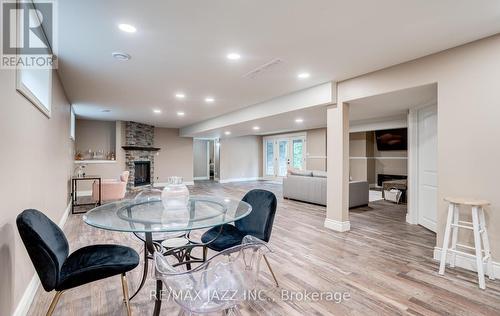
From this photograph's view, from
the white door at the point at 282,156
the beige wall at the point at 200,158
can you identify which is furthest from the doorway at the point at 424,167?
the beige wall at the point at 200,158

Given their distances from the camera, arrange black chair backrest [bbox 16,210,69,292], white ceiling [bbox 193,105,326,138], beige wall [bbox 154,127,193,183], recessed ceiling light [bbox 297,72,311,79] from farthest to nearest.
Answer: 1. beige wall [bbox 154,127,193,183]
2. white ceiling [bbox 193,105,326,138]
3. recessed ceiling light [bbox 297,72,311,79]
4. black chair backrest [bbox 16,210,69,292]

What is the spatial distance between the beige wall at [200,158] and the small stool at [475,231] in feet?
34.4

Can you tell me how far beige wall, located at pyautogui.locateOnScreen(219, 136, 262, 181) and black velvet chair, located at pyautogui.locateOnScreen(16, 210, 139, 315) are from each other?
8.96 m

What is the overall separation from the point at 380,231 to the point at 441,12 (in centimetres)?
313

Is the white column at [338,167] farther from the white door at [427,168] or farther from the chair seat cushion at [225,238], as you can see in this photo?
the chair seat cushion at [225,238]

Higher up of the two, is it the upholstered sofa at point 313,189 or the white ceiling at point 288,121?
the white ceiling at point 288,121

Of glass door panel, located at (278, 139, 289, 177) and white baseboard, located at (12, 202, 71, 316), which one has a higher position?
glass door panel, located at (278, 139, 289, 177)

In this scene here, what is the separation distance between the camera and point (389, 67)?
10.4 ft

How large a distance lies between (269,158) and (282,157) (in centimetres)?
91

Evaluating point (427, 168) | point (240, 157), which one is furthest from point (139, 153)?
point (427, 168)

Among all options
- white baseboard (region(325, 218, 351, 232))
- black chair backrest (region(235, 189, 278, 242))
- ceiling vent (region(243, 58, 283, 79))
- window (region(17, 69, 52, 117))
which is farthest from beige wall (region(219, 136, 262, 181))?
black chair backrest (region(235, 189, 278, 242))

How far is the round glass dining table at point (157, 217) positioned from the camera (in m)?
1.71

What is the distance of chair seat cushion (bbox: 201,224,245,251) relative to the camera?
2.14m

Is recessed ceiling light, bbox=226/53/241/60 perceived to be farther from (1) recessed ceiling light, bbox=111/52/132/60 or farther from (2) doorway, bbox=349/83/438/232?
(2) doorway, bbox=349/83/438/232
